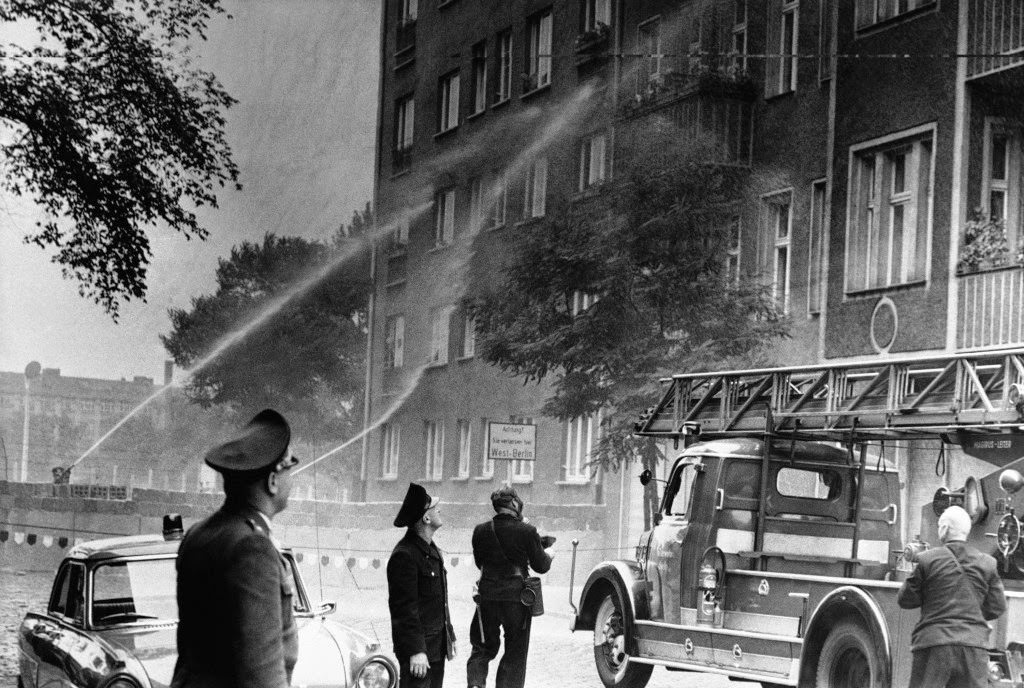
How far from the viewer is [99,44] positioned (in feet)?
74.1

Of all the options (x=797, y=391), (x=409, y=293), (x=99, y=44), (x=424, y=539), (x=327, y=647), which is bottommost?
(x=327, y=647)

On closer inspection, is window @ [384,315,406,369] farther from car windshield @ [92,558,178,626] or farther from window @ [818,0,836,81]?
car windshield @ [92,558,178,626]

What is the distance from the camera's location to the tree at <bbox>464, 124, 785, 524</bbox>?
22641 mm

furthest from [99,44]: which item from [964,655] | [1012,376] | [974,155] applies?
[964,655]

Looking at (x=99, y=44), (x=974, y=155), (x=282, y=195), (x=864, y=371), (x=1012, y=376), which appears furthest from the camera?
(x=282, y=195)

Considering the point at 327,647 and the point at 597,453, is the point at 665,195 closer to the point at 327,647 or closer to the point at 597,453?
the point at 597,453

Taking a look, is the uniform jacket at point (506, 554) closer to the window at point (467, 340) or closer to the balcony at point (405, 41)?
the window at point (467, 340)

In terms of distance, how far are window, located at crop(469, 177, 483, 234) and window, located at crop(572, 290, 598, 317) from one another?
24.0 feet

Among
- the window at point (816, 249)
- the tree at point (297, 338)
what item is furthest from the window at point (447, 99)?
the window at point (816, 249)

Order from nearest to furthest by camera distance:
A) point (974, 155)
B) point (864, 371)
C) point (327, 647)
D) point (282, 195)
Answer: point (327, 647)
point (864, 371)
point (974, 155)
point (282, 195)

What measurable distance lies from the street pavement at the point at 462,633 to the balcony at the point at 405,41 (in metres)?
11.0

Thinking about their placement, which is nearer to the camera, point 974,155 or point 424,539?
point 424,539

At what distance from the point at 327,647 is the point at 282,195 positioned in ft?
78.9

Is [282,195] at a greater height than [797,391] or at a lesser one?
greater
